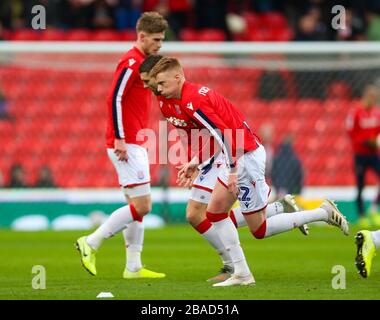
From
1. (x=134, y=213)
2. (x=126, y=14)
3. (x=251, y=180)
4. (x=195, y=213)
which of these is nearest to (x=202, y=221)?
(x=195, y=213)

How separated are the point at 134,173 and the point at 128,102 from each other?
2.34ft

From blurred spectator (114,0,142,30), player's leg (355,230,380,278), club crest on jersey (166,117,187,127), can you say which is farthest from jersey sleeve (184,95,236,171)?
blurred spectator (114,0,142,30)

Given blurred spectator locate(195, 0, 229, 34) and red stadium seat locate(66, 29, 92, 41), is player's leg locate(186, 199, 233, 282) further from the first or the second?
blurred spectator locate(195, 0, 229, 34)

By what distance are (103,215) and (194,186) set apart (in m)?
9.67

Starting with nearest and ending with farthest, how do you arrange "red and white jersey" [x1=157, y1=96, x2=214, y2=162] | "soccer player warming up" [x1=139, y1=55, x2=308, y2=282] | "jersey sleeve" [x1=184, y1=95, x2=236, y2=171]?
"jersey sleeve" [x1=184, y1=95, x2=236, y2=171] < "red and white jersey" [x1=157, y1=96, x2=214, y2=162] < "soccer player warming up" [x1=139, y1=55, x2=308, y2=282]

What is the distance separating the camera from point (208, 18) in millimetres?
23938

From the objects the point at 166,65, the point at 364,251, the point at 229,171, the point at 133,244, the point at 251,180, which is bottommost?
the point at 133,244

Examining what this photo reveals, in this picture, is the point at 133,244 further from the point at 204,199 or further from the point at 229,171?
the point at 229,171

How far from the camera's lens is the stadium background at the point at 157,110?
63.8 feet

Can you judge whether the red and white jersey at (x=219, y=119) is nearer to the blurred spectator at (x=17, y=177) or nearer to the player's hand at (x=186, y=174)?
the player's hand at (x=186, y=174)

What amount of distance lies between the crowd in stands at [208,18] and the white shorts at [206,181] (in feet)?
42.9

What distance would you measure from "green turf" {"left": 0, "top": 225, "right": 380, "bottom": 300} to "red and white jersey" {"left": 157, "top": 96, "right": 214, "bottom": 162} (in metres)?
1.16

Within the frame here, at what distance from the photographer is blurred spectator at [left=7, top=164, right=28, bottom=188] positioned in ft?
63.8

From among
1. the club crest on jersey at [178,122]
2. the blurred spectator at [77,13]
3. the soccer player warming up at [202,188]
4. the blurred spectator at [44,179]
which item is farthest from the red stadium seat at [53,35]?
the club crest on jersey at [178,122]
